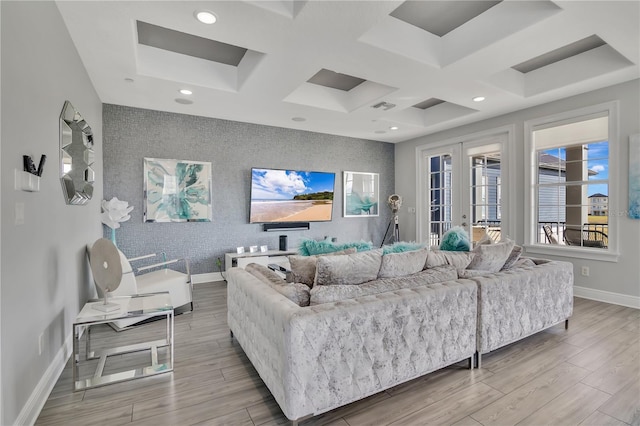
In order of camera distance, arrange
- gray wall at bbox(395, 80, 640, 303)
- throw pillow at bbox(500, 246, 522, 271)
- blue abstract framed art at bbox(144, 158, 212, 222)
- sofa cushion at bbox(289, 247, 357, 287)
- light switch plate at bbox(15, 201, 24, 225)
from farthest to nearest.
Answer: blue abstract framed art at bbox(144, 158, 212, 222) → gray wall at bbox(395, 80, 640, 303) → throw pillow at bbox(500, 246, 522, 271) → sofa cushion at bbox(289, 247, 357, 287) → light switch plate at bbox(15, 201, 24, 225)

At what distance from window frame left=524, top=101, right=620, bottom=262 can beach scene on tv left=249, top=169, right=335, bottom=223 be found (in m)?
3.17

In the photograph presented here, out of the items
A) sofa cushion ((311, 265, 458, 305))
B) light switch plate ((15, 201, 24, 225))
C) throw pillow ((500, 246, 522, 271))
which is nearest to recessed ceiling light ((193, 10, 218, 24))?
light switch plate ((15, 201, 24, 225))

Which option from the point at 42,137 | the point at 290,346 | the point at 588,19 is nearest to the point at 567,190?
the point at 588,19

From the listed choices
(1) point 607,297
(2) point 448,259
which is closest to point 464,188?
(1) point 607,297

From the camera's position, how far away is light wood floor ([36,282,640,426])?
5.99ft

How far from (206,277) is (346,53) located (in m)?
3.80

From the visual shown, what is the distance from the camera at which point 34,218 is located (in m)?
1.90

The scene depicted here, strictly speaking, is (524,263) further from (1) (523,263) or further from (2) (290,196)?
(2) (290,196)

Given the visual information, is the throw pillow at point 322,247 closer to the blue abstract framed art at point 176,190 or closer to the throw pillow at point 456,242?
the throw pillow at point 456,242

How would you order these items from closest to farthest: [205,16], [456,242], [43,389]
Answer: [43,389]
[205,16]
[456,242]

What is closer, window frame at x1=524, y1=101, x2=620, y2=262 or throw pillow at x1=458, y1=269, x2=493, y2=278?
throw pillow at x1=458, y1=269, x2=493, y2=278

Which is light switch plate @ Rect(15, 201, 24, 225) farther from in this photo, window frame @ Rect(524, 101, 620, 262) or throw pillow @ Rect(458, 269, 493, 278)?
window frame @ Rect(524, 101, 620, 262)

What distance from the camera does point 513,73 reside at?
4051 millimetres

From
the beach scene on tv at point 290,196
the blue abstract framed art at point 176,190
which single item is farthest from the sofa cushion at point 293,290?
the beach scene on tv at point 290,196
